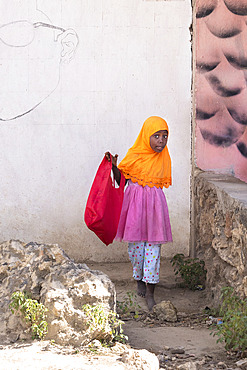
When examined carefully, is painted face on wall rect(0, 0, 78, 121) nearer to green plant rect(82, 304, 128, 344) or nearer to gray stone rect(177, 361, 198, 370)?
green plant rect(82, 304, 128, 344)

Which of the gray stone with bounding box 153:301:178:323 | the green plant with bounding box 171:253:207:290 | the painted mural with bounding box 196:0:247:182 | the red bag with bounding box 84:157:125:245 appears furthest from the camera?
the painted mural with bounding box 196:0:247:182

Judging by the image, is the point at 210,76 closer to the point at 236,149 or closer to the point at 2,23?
the point at 236,149

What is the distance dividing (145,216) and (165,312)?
0.84 m

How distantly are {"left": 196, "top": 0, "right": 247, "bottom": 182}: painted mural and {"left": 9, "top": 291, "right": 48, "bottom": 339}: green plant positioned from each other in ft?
9.69

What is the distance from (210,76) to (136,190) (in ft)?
5.56

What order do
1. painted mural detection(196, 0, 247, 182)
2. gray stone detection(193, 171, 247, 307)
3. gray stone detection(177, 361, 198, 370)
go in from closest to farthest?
gray stone detection(177, 361, 198, 370), gray stone detection(193, 171, 247, 307), painted mural detection(196, 0, 247, 182)

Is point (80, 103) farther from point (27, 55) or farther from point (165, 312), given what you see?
point (165, 312)

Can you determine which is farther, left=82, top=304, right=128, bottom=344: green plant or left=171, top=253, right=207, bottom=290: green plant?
left=171, top=253, right=207, bottom=290: green plant

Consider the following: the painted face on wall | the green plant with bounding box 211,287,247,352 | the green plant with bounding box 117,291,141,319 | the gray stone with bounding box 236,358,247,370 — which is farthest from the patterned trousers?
the painted face on wall

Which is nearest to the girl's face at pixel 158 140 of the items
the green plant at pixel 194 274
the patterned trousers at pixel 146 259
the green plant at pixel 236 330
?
the patterned trousers at pixel 146 259

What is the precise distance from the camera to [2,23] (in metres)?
5.97

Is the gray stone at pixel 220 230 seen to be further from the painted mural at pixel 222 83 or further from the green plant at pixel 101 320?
the green plant at pixel 101 320

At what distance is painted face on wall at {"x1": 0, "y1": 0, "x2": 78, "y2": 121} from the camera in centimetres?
597

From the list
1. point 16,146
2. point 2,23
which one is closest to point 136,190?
point 16,146
